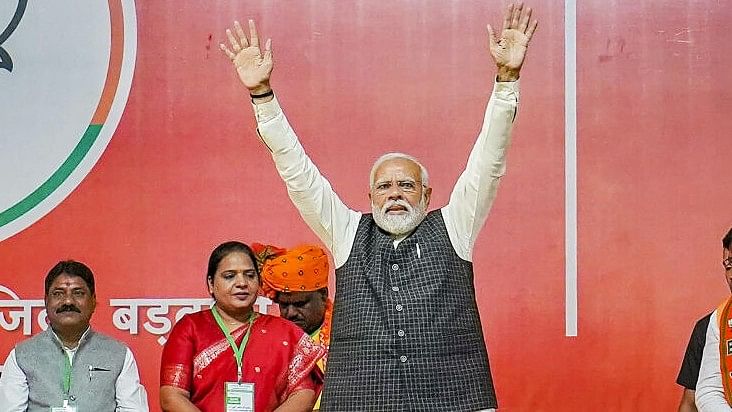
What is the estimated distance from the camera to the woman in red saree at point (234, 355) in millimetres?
3443

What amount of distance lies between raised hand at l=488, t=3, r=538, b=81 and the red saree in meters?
1.03

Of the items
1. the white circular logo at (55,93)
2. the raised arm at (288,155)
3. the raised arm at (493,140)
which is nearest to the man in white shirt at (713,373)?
the raised arm at (493,140)

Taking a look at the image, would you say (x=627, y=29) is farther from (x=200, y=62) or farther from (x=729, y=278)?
(x=200, y=62)

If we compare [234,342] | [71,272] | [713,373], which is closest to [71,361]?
[71,272]

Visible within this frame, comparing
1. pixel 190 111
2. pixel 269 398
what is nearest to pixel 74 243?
pixel 190 111

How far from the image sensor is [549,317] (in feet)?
13.5

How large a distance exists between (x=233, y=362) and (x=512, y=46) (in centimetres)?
119

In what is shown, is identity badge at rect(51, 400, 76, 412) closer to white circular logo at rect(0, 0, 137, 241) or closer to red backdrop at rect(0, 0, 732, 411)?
red backdrop at rect(0, 0, 732, 411)

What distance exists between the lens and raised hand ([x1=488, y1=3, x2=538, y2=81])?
10.1 feet

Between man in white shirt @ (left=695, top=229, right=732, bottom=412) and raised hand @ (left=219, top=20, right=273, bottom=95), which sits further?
man in white shirt @ (left=695, top=229, right=732, bottom=412)

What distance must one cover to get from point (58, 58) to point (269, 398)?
1.51 metres

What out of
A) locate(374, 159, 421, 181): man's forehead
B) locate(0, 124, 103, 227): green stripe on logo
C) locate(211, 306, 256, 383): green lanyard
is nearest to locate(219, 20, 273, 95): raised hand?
locate(374, 159, 421, 181): man's forehead

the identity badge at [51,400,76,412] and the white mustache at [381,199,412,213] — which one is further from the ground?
the white mustache at [381,199,412,213]

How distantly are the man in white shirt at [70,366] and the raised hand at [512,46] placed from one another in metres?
1.43
